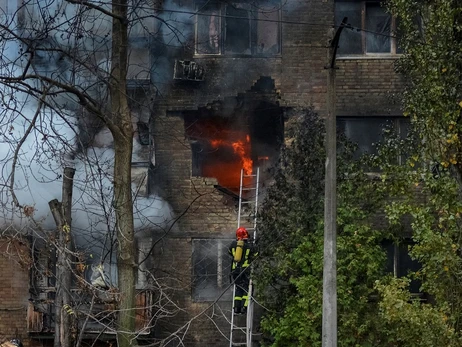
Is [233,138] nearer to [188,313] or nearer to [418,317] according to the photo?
[188,313]

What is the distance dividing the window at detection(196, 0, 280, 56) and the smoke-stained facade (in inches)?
0.8

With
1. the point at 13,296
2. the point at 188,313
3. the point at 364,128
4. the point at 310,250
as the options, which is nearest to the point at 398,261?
the point at 364,128

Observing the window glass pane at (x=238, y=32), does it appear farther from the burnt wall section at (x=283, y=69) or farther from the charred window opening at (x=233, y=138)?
the charred window opening at (x=233, y=138)

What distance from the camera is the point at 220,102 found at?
1805 cm

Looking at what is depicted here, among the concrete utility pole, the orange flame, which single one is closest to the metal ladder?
the orange flame

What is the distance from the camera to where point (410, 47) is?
14.1 m

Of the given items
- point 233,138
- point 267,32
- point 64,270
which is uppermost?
point 267,32

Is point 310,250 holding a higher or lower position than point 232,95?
lower

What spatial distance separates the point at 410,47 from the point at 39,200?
813cm

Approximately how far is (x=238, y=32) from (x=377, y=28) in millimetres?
2864

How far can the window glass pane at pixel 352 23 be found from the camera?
1809 centimetres

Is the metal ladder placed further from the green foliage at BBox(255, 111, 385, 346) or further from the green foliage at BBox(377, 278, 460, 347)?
the green foliage at BBox(377, 278, 460, 347)

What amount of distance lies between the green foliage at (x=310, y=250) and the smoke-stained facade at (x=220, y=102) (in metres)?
2.11

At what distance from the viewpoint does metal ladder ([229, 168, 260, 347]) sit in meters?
15.7
